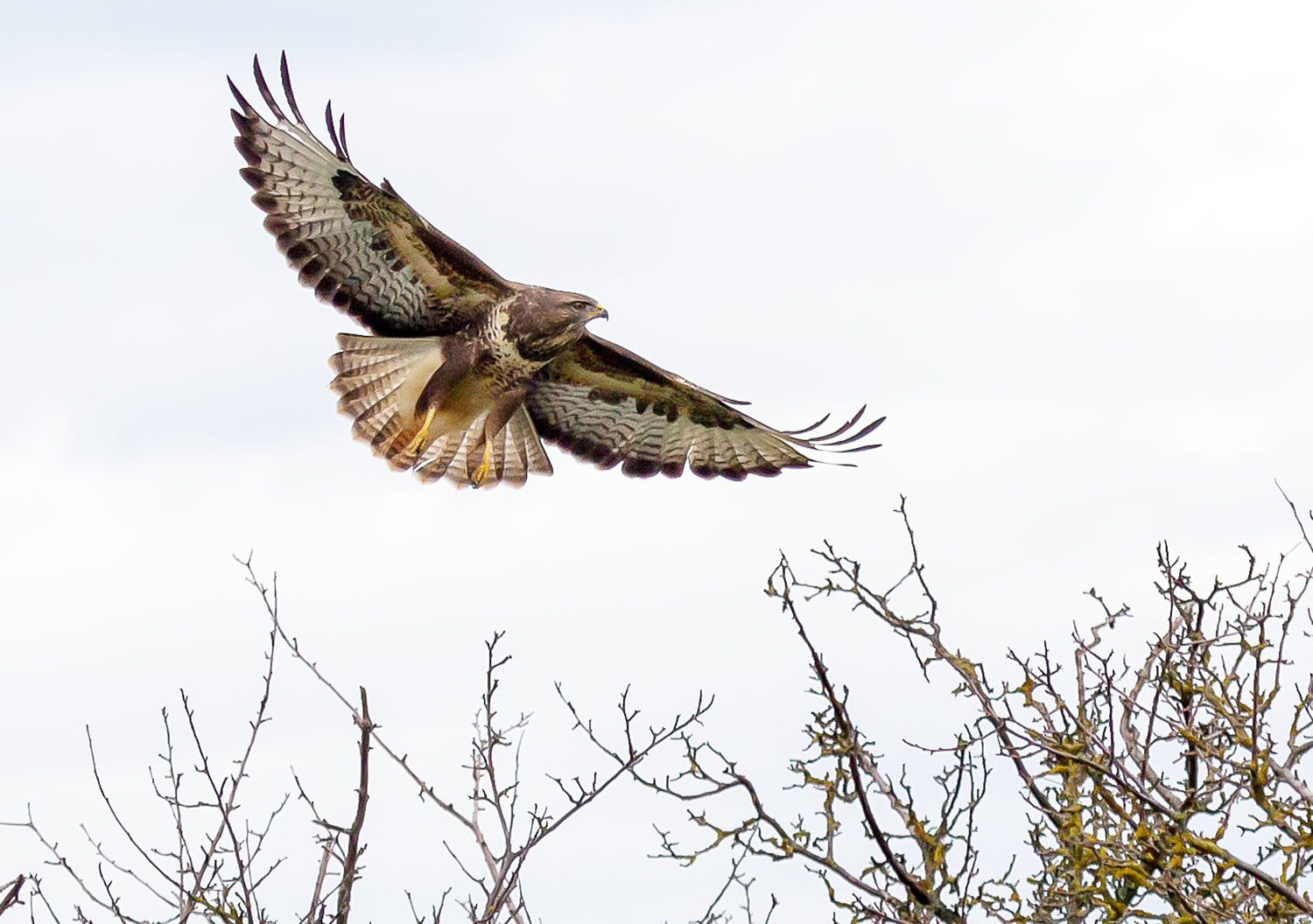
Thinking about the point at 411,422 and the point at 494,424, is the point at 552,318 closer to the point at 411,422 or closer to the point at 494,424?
the point at 494,424

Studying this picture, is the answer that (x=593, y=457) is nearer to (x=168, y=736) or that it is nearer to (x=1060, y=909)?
(x=168, y=736)

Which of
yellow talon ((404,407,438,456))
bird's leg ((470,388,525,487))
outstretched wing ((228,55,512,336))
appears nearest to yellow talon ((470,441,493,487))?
bird's leg ((470,388,525,487))

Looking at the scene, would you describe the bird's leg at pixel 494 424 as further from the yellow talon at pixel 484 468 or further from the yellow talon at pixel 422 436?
the yellow talon at pixel 422 436

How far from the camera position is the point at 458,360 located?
347 inches

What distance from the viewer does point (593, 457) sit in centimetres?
979

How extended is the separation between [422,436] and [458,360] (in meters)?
0.48

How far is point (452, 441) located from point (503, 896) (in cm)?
502

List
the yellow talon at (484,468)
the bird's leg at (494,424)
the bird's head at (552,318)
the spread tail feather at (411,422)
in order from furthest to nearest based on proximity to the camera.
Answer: the yellow talon at (484,468) → the bird's leg at (494,424) → the spread tail feather at (411,422) → the bird's head at (552,318)

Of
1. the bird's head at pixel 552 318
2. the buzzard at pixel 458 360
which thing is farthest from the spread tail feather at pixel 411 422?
the bird's head at pixel 552 318

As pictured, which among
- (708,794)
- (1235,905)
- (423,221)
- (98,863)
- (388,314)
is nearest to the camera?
(1235,905)

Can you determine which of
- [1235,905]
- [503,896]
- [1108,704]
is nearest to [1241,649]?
[1108,704]

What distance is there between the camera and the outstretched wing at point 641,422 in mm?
9398

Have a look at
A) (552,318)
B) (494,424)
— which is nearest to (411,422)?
(494,424)

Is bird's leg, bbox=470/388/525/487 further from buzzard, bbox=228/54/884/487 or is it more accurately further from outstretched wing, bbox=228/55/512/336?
outstretched wing, bbox=228/55/512/336
